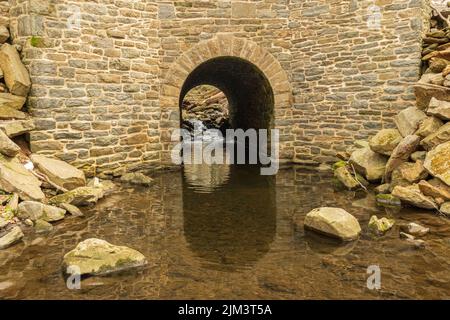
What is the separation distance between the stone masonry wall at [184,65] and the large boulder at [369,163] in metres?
1.38

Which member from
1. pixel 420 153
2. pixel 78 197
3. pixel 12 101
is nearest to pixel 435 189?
pixel 420 153

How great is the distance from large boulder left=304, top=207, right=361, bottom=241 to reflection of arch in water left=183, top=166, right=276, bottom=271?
534 mm

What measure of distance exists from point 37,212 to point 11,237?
758mm

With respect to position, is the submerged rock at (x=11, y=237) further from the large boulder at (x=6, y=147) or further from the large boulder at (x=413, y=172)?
the large boulder at (x=413, y=172)

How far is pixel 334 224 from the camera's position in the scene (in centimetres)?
429

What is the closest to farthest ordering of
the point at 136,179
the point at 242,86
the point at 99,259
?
the point at 99,259 → the point at 136,179 → the point at 242,86

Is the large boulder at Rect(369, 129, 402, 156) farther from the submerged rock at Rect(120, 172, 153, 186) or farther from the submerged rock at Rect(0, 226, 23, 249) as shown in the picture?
the submerged rock at Rect(0, 226, 23, 249)

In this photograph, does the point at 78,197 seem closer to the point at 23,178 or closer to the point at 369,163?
the point at 23,178

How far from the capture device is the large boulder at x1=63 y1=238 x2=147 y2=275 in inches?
132

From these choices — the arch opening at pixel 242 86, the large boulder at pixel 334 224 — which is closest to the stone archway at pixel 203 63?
the arch opening at pixel 242 86

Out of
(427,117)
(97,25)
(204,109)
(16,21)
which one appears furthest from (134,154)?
(204,109)

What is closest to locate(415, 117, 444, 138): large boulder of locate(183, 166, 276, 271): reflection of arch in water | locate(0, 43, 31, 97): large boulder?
locate(183, 166, 276, 271): reflection of arch in water

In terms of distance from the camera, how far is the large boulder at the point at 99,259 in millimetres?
3342
